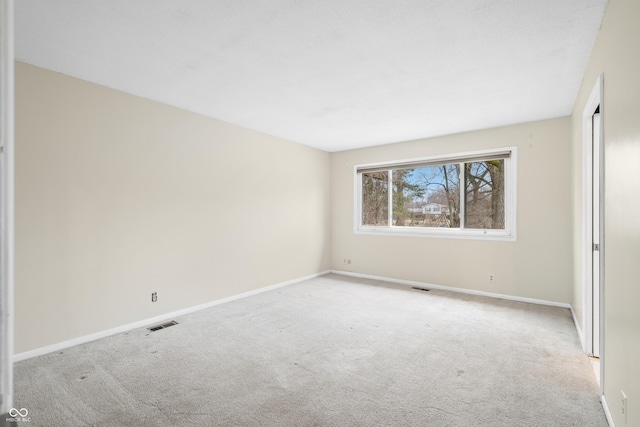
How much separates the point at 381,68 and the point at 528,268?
11.0 feet

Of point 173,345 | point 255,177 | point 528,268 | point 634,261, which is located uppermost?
point 255,177

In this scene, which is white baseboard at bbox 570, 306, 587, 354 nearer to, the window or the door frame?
the door frame

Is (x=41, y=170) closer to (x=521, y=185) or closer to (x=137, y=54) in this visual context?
(x=137, y=54)

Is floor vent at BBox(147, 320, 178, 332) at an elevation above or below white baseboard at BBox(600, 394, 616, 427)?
below

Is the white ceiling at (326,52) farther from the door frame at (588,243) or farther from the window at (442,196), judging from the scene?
the window at (442,196)

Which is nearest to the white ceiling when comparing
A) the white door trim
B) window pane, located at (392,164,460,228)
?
window pane, located at (392,164,460,228)

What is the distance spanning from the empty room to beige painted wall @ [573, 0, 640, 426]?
0.07 feet

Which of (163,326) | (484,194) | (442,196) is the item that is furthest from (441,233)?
(163,326)

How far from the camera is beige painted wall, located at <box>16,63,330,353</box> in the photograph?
2695 mm

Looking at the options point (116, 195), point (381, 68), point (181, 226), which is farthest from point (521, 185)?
point (116, 195)

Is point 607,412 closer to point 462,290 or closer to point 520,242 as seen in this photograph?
point 520,242

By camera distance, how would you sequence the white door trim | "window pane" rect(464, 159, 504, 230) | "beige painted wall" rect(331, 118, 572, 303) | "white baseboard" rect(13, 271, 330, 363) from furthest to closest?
"window pane" rect(464, 159, 504, 230), "beige painted wall" rect(331, 118, 572, 303), "white baseboard" rect(13, 271, 330, 363), the white door trim

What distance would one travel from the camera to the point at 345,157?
19.9 feet

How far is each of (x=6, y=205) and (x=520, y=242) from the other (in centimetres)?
496
